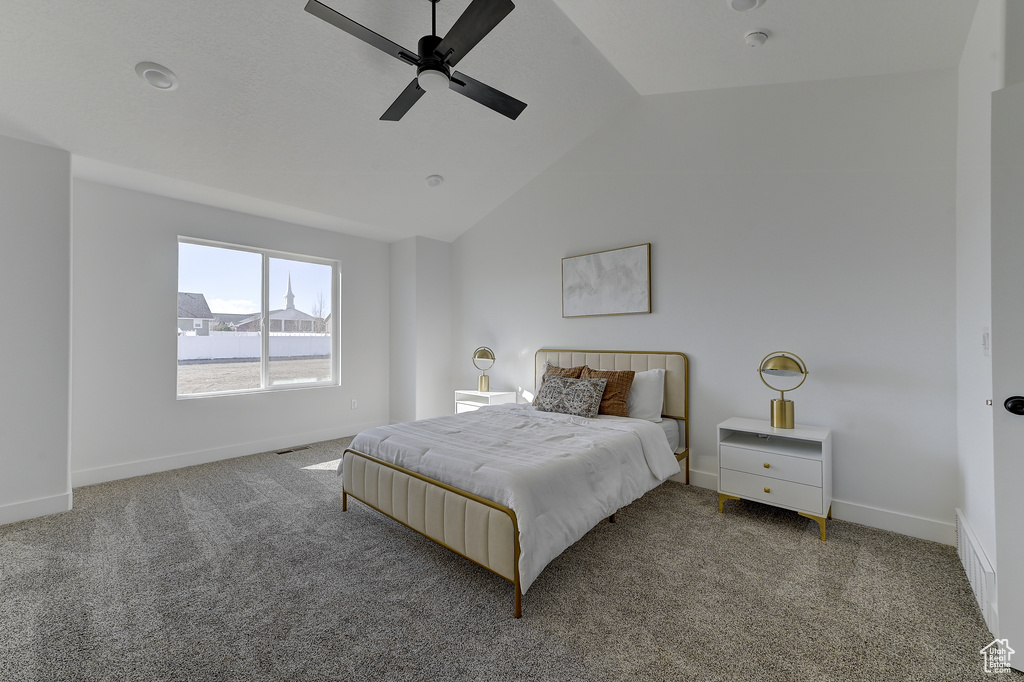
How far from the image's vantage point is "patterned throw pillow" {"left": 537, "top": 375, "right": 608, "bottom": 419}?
11.5ft

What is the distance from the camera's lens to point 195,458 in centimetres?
417

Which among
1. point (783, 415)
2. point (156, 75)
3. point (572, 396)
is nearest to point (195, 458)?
point (156, 75)

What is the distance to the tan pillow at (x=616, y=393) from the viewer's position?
3.53 metres

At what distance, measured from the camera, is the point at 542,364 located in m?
4.55

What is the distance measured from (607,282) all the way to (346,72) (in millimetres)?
2643

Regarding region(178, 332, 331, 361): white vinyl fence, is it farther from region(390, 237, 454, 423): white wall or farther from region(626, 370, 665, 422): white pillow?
region(626, 370, 665, 422): white pillow

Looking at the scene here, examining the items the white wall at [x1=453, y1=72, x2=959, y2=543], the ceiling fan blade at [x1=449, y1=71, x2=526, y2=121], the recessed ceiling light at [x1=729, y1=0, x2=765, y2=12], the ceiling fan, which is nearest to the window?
the ceiling fan

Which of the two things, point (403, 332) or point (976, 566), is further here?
point (403, 332)

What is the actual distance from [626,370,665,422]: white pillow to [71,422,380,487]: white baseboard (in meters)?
3.58

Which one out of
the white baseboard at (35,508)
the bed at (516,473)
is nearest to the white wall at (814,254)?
the bed at (516,473)

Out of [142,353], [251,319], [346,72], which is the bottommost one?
[142,353]

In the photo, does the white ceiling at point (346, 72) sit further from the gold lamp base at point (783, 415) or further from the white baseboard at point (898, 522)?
the white baseboard at point (898, 522)

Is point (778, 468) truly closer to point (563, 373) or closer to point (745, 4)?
point (563, 373)

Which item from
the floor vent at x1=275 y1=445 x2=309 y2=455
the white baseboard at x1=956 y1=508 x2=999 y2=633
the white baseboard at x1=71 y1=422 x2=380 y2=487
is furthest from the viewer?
the floor vent at x1=275 y1=445 x2=309 y2=455
